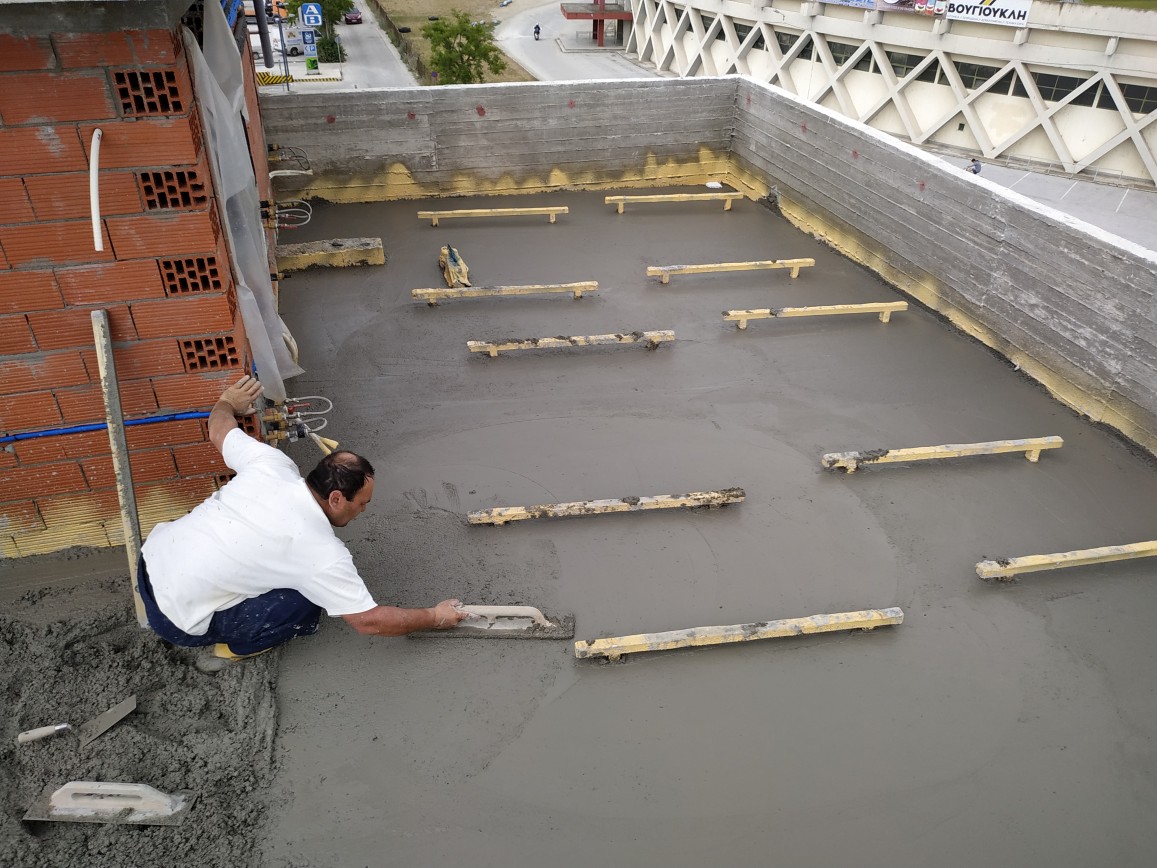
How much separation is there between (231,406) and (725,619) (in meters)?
3.16

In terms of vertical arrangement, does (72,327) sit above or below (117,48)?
below

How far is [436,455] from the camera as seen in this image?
232 inches

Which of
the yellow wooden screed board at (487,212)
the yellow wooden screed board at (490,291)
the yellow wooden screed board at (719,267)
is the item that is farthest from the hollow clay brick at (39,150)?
the yellow wooden screed board at (487,212)

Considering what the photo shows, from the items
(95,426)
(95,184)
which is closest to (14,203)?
(95,184)

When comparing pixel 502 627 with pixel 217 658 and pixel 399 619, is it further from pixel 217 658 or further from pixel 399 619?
pixel 217 658

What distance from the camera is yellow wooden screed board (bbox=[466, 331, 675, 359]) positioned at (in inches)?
281

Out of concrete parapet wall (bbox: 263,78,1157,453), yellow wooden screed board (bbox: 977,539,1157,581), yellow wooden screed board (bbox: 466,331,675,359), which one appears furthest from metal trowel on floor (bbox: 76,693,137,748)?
concrete parapet wall (bbox: 263,78,1157,453)

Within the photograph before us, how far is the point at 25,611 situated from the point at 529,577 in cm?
290

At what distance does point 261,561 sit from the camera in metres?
3.58

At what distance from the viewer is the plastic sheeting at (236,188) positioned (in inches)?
185

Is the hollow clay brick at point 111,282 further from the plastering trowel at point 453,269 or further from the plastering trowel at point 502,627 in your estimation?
the plastering trowel at point 453,269

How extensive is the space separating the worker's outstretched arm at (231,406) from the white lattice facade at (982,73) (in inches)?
896

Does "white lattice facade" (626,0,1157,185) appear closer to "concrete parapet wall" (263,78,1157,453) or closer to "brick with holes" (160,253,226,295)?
"concrete parapet wall" (263,78,1157,453)

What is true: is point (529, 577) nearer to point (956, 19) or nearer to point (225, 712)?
point (225, 712)
